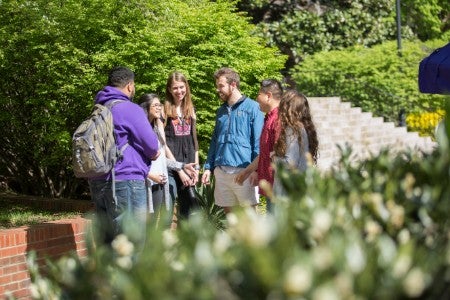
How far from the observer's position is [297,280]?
2.26m

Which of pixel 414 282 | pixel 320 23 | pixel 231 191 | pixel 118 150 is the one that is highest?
pixel 414 282

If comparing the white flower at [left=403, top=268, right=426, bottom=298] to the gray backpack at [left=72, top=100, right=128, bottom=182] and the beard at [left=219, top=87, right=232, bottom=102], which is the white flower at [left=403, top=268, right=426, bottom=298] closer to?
the gray backpack at [left=72, top=100, right=128, bottom=182]

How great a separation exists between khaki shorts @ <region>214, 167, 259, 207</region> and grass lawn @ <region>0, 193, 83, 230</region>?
Result: 6.05 ft

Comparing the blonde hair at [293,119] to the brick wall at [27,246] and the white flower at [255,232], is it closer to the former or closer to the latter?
the brick wall at [27,246]

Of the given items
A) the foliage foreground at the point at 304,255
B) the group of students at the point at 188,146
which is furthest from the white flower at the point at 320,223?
the group of students at the point at 188,146

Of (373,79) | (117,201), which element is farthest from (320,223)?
(373,79)

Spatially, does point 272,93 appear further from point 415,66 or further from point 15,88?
point 415,66

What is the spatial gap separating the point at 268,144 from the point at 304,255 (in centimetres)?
490

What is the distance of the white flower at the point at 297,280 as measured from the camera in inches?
88.9

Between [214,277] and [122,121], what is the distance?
447cm

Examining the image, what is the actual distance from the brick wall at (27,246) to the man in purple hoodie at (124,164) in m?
0.28

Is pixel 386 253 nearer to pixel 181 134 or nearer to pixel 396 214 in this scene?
pixel 396 214

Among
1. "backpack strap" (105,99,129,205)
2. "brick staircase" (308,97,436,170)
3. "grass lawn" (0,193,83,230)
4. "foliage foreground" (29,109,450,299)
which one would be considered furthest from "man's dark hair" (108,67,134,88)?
"brick staircase" (308,97,436,170)

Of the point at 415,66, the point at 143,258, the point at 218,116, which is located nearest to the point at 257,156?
the point at 218,116
